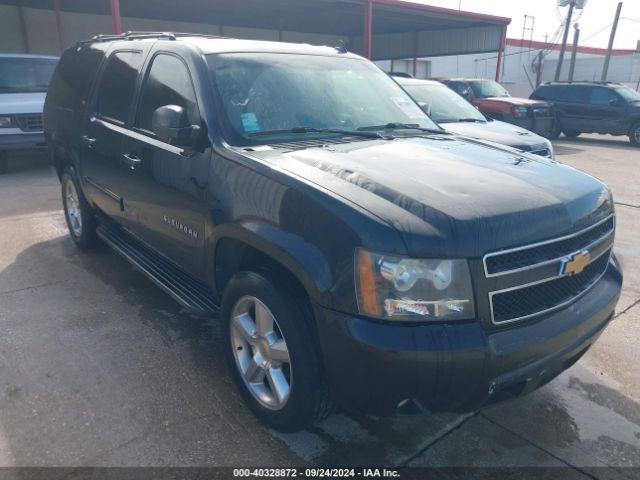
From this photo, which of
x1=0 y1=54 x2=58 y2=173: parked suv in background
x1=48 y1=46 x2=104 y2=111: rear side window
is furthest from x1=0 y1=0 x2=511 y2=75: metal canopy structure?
x1=48 y1=46 x2=104 y2=111: rear side window

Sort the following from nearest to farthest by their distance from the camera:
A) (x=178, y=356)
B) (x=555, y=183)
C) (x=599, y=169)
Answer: (x=555, y=183)
(x=178, y=356)
(x=599, y=169)

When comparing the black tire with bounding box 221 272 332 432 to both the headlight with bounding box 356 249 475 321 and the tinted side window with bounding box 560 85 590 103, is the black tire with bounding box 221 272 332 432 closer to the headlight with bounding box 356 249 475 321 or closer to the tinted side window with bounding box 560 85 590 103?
the headlight with bounding box 356 249 475 321

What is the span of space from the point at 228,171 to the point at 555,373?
1.83 meters

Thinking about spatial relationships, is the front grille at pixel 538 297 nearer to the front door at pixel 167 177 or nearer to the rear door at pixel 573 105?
the front door at pixel 167 177

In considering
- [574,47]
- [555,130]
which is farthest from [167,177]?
[574,47]

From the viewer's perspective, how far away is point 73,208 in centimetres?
525

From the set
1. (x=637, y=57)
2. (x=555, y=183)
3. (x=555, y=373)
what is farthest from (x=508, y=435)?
(x=637, y=57)

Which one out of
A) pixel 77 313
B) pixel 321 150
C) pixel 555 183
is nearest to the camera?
pixel 555 183

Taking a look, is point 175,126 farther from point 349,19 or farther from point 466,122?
point 349,19

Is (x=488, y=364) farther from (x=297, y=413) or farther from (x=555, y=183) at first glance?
(x=555, y=183)

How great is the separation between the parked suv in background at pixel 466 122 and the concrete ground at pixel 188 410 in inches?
125

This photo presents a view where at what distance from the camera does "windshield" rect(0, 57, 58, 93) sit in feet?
32.1

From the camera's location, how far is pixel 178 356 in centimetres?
335

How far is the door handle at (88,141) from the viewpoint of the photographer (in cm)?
425
